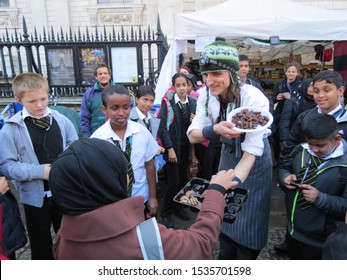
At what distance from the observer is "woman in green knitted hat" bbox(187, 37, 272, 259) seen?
1747mm

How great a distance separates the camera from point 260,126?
66.6 inches

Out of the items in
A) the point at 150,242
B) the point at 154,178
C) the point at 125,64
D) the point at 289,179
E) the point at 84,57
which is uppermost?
the point at 84,57

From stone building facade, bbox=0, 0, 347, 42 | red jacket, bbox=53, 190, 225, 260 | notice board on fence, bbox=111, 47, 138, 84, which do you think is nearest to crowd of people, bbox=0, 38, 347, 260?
red jacket, bbox=53, 190, 225, 260

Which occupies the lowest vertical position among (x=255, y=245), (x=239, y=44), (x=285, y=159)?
(x=255, y=245)

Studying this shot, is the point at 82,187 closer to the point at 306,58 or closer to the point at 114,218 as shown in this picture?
the point at 114,218

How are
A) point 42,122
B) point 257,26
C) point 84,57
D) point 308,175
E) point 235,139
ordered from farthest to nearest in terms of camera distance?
1. point 84,57
2. point 257,26
3. point 42,122
4. point 308,175
5. point 235,139

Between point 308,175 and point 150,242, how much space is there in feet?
4.64

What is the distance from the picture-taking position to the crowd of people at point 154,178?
1109mm

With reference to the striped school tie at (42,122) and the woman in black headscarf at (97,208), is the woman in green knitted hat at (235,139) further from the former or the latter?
the striped school tie at (42,122)

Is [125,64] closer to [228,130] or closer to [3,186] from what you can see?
[3,186]

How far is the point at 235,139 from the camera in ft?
6.23

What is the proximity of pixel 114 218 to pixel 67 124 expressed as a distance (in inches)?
66.1

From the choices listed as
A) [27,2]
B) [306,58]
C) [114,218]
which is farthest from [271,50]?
[27,2]

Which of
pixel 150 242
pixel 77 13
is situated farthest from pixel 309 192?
pixel 77 13
